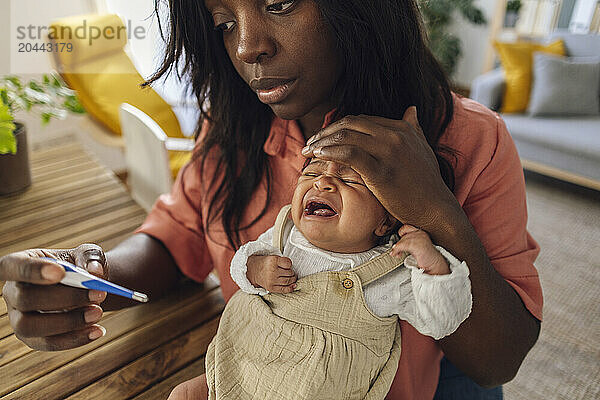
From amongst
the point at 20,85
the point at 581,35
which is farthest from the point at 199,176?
the point at 581,35

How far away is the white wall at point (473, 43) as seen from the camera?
18.2 ft

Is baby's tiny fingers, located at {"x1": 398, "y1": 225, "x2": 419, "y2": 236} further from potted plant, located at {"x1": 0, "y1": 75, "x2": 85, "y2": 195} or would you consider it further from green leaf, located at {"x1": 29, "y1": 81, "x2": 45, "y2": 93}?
green leaf, located at {"x1": 29, "y1": 81, "x2": 45, "y2": 93}

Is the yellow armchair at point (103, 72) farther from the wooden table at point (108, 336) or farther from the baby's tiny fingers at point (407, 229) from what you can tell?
the baby's tiny fingers at point (407, 229)

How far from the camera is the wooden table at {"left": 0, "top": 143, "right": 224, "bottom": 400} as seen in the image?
2.74 ft

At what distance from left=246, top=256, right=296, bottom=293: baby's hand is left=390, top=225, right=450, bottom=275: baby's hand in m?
0.18

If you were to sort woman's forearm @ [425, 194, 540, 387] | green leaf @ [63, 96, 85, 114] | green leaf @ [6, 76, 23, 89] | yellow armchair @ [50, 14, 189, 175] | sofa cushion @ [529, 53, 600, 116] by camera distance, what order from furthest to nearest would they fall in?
sofa cushion @ [529, 53, 600, 116] → yellow armchair @ [50, 14, 189, 175] → green leaf @ [63, 96, 85, 114] → green leaf @ [6, 76, 23, 89] → woman's forearm @ [425, 194, 540, 387]

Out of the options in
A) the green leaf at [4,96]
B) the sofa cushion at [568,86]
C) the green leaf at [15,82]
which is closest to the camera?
the green leaf at [4,96]

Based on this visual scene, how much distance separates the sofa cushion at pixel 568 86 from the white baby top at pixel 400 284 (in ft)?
11.0

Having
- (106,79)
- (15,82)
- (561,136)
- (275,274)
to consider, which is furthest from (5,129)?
(561,136)

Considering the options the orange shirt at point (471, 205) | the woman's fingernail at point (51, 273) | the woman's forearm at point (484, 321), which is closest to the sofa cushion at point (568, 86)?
the orange shirt at point (471, 205)

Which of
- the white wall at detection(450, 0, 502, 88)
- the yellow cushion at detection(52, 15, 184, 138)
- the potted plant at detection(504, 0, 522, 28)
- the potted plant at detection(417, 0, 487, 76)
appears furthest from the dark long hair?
the white wall at detection(450, 0, 502, 88)

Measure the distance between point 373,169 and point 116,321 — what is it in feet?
2.09

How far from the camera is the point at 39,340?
0.75 meters

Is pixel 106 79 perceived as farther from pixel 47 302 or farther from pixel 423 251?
pixel 423 251
